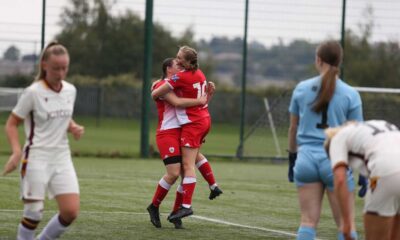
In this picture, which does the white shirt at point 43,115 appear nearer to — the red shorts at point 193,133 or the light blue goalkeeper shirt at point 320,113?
the light blue goalkeeper shirt at point 320,113

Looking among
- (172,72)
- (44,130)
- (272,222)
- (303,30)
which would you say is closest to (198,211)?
(272,222)

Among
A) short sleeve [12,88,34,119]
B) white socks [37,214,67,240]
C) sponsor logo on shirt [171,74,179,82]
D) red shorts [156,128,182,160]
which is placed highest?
sponsor logo on shirt [171,74,179,82]

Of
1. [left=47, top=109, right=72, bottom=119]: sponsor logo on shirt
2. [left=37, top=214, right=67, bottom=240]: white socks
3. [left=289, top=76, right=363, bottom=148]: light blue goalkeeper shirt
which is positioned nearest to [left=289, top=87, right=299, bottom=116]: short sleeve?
[left=289, top=76, right=363, bottom=148]: light blue goalkeeper shirt

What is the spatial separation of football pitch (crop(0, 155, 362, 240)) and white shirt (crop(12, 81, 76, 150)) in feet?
6.16

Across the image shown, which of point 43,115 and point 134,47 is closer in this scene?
point 43,115

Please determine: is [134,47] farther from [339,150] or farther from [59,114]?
[339,150]

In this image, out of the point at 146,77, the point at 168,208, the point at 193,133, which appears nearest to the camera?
the point at 193,133

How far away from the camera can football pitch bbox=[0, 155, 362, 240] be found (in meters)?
10.8

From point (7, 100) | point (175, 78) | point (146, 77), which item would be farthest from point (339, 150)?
point (7, 100)

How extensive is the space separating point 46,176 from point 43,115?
49cm

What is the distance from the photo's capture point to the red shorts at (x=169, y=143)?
37.4 feet

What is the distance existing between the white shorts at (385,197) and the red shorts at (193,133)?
13.9 ft

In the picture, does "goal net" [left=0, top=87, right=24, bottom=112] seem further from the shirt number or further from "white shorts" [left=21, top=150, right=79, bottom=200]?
"white shorts" [left=21, top=150, right=79, bottom=200]

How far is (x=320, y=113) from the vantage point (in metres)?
A: 8.11
